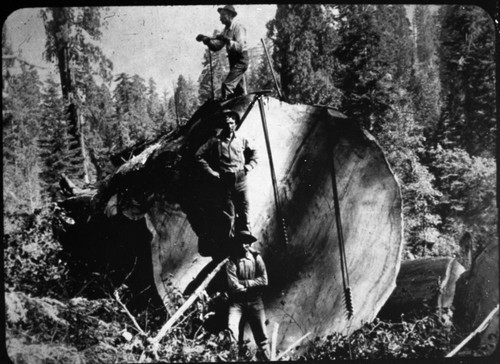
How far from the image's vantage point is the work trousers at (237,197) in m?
3.62

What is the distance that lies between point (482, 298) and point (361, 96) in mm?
1987

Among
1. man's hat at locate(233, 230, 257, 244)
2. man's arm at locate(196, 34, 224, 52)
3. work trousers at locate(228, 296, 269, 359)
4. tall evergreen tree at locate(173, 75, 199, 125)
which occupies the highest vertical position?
man's arm at locate(196, 34, 224, 52)

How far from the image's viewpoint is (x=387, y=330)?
382cm

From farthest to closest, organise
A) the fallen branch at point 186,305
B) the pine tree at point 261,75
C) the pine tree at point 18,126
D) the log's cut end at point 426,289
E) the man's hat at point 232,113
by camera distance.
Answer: the pine tree at point 261,75 < the log's cut end at point 426,289 < the pine tree at point 18,126 < the man's hat at point 232,113 < the fallen branch at point 186,305

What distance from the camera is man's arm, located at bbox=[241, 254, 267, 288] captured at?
3.63 m

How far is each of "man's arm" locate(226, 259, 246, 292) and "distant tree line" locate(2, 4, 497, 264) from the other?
1362mm

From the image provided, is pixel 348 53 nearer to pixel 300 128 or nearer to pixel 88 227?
pixel 300 128

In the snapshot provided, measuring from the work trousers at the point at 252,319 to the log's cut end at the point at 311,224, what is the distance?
0.09m

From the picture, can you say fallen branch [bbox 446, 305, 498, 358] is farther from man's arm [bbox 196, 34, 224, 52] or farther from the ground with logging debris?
man's arm [bbox 196, 34, 224, 52]

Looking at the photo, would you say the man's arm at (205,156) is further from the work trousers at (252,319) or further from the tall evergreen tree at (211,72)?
the work trousers at (252,319)

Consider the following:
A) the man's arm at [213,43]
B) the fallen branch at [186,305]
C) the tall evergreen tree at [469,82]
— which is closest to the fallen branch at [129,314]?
the fallen branch at [186,305]

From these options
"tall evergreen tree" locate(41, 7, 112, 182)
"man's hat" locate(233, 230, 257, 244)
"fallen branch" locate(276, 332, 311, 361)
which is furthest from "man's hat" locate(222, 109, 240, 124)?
"fallen branch" locate(276, 332, 311, 361)

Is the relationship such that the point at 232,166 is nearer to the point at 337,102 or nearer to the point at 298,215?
the point at 298,215

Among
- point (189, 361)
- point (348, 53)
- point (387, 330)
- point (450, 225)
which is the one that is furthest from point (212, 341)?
point (348, 53)
